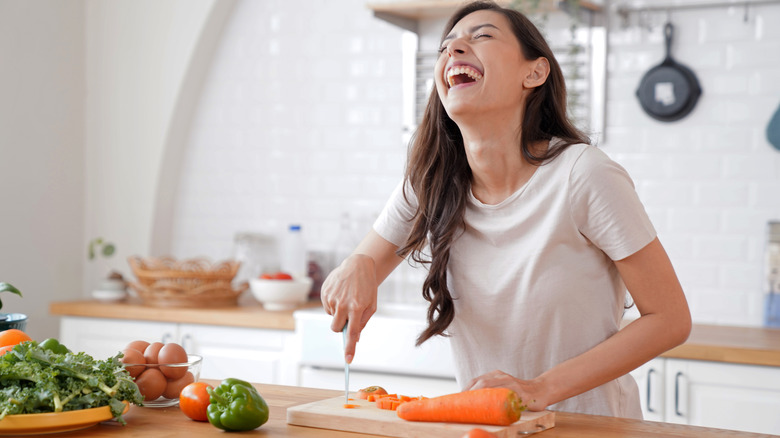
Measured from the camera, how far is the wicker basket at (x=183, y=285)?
368 centimetres

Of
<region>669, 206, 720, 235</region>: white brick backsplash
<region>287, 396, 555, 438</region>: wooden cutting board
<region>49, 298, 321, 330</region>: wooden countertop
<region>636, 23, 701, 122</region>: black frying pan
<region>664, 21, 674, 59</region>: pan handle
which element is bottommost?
<region>49, 298, 321, 330</region>: wooden countertop

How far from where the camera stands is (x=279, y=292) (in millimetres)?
3646

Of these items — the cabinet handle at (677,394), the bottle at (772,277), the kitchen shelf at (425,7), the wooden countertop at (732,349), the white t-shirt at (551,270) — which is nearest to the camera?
the white t-shirt at (551,270)

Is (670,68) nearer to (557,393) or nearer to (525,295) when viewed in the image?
(525,295)

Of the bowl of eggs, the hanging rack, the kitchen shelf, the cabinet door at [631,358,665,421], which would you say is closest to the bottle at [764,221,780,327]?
the cabinet door at [631,358,665,421]

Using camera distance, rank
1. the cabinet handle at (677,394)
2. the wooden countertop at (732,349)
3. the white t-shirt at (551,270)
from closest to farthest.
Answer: the white t-shirt at (551,270) → the wooden countertop at (732,349) → the cabinet handle at (677,394)

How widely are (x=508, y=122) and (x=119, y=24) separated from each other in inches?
115

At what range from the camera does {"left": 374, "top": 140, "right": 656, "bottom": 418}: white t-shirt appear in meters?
1.90

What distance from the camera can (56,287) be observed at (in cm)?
434

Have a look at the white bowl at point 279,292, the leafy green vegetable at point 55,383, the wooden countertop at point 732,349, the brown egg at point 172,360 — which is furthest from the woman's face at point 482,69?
the white bowl at point 279,292

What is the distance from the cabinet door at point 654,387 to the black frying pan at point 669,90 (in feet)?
3.49

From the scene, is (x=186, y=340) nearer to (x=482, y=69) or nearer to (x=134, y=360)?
(x=134, y=360)

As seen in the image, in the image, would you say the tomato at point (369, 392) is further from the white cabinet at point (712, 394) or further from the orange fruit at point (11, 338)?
the white cabinet at point (712, 394)

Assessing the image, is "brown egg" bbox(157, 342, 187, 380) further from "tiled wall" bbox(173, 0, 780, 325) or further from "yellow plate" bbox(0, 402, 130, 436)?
"tiled wall" bbox(173, 0, 780, 325)
